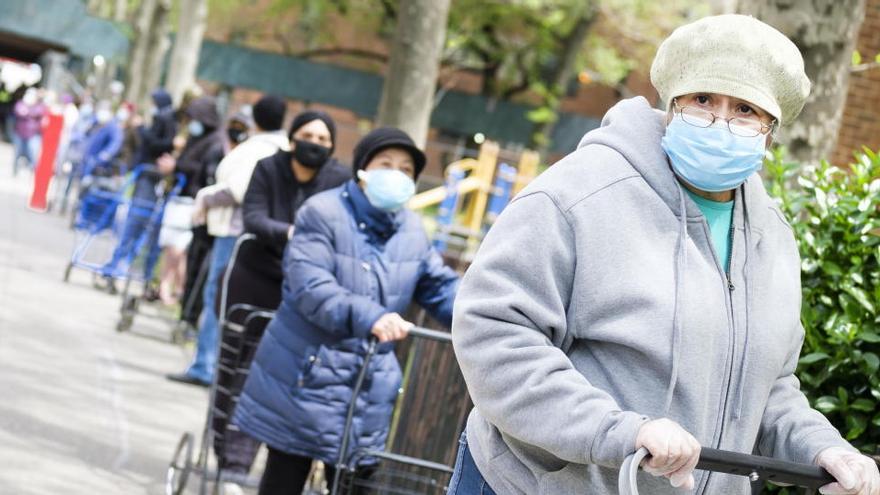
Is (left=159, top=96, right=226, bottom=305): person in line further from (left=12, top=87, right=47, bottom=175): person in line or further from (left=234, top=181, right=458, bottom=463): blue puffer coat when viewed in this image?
(left=12, top=87, right=47, bottom=175): person in line

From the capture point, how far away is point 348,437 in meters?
6.00

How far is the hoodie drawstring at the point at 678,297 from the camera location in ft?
11.0

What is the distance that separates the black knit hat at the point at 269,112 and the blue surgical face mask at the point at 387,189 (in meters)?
4.61

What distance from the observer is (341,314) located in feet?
20.6

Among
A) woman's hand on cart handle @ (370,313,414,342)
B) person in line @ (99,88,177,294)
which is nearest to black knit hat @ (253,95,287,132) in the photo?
person in line @ (99,88,177,294)

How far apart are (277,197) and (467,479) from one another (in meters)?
5.82

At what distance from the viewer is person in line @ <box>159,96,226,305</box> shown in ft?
44.9

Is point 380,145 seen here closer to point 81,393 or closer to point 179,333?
point 81,393

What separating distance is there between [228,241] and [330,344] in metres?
4.94

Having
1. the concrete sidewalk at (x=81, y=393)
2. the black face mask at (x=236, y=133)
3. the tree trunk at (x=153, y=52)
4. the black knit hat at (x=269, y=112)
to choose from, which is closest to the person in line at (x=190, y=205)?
the black face mask at (x=236, y=133)

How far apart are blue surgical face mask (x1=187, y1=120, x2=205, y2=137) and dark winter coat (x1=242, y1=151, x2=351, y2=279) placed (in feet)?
20.3

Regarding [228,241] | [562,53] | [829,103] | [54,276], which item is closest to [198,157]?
[54,276]

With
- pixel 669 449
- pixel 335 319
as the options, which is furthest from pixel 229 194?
pixel 669 449

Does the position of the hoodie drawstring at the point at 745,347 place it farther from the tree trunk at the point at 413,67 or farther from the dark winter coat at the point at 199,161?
the dark winter coat at the point at 199,161
